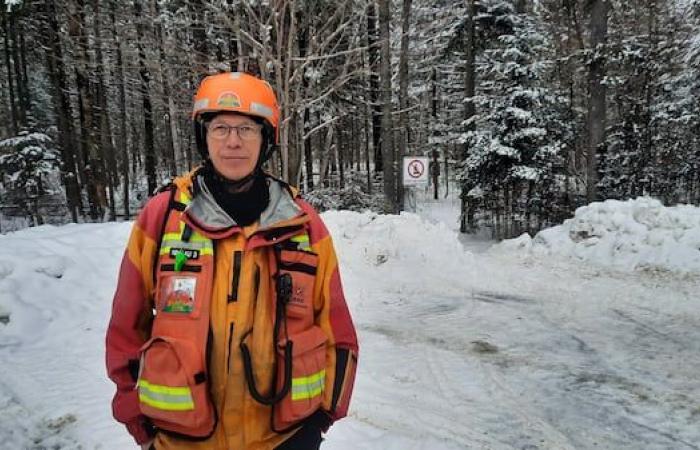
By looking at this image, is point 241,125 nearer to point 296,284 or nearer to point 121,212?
point 296,284

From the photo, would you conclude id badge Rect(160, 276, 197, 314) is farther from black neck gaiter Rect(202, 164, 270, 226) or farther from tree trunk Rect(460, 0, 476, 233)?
tree trunk Rect(460, 0, 476, 233)

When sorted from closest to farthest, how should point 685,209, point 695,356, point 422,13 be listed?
point 695,356
point 685,209
point 422,13

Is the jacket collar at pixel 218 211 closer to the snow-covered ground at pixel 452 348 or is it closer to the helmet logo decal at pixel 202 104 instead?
the helmet logo decal at pixel 202 104

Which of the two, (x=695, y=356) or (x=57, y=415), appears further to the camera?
(x=695, y=356)

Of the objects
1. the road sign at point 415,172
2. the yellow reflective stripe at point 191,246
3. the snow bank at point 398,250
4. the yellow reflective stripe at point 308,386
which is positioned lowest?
the snow bank at point 398,250

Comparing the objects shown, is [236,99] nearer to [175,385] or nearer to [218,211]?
[218,211]

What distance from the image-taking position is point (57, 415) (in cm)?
414

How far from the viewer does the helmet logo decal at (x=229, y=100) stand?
77.5 inches

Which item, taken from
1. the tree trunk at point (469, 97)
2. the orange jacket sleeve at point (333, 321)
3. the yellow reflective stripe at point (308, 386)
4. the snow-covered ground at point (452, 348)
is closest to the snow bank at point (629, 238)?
the snow-covered ground at point (452, 348)

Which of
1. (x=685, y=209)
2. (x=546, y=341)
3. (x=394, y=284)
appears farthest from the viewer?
(x=685, y=209)

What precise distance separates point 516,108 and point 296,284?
14961 millimetres

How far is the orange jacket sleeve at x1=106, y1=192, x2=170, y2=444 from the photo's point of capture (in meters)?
1.87

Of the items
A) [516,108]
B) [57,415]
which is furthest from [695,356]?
[516,108]

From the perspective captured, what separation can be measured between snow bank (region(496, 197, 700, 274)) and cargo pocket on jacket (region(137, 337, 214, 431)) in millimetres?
9170
